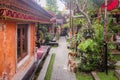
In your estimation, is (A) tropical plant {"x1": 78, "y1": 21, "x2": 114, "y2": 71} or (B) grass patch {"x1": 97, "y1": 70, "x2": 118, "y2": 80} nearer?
(B) grass patch {"x1": 97, "y1": 70, "x2": 118, "y2": 80}

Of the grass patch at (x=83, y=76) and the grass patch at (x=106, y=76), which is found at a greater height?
the grass patch at (x=106, y=76)

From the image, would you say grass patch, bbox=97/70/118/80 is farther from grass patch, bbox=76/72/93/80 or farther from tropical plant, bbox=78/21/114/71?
tropical plant, bbox=78/21/114/71

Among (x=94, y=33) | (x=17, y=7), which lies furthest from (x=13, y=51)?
(x=94, y=33)

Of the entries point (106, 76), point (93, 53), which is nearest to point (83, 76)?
point (106, 76)

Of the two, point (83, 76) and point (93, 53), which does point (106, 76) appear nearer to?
point (83, 76)

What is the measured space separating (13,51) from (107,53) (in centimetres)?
540

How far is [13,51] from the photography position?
6.62 meters

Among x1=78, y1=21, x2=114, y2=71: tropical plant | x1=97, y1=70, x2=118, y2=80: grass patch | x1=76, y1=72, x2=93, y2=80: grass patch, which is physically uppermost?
x1=78, y1=21, x2=114, y2=71: tropical plant

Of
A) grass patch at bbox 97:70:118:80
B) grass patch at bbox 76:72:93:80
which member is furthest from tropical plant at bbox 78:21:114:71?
grass patch at bbox 97:70:118:80

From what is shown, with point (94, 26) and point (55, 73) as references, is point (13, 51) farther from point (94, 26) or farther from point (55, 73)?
point (94, 26)

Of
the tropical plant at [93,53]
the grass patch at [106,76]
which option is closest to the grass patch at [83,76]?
the tropical plant at [93,53]

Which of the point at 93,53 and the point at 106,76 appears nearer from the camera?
the point at 106,76

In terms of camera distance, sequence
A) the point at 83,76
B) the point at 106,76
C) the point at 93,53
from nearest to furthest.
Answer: the point at 106,76 → the point at 83,76 → the point at 93,53

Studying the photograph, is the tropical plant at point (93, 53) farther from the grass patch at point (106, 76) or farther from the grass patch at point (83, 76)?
the grass patch at point (106, 76)
